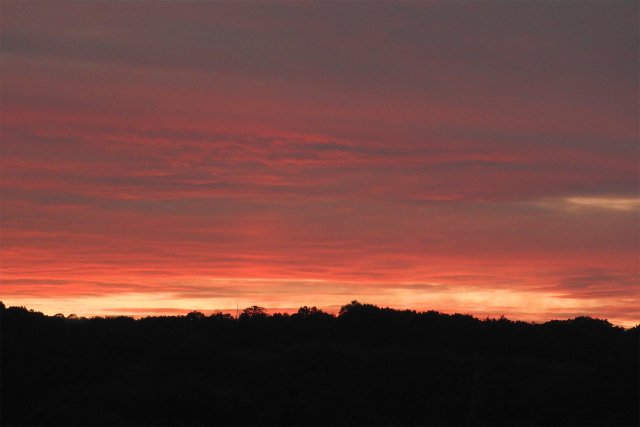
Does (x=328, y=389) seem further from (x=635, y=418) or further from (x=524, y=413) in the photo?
(x=635, y=418)

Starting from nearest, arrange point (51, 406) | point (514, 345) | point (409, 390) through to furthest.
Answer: point (51, 406) → point (409, 390) → point (514, 345)

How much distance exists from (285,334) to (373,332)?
16.8 ft

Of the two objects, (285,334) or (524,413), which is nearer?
(524,413)

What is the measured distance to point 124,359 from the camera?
38.1 metres

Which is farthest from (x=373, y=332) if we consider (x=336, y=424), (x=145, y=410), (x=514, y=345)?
(x=145, y=410)

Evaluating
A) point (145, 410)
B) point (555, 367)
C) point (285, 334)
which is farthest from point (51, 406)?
point (555, 367)

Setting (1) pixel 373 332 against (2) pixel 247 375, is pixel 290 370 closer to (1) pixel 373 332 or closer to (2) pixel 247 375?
(2) pixel 247 375

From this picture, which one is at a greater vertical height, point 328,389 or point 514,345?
point 514,345

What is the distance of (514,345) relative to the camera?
138ft

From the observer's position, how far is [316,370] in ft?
122

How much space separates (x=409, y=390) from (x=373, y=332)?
8.54m

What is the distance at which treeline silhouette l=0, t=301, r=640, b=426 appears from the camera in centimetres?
3225

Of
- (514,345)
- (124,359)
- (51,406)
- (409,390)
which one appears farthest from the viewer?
(514,345)

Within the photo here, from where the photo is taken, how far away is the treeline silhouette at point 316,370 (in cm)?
3225
